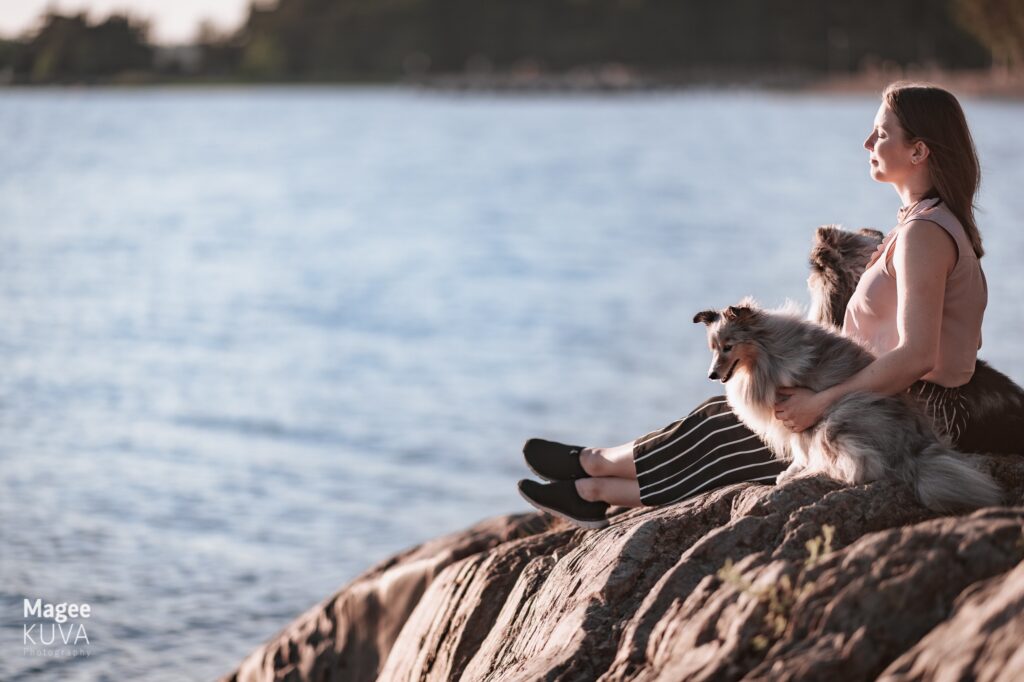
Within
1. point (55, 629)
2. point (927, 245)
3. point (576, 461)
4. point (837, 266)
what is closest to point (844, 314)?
point (837, 266)

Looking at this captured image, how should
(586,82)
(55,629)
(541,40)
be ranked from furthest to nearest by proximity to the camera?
(541,40), (586,82), (55,629)

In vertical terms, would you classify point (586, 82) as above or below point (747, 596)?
above

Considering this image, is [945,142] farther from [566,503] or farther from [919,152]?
[566,503]

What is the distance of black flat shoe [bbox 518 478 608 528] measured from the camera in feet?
18.3

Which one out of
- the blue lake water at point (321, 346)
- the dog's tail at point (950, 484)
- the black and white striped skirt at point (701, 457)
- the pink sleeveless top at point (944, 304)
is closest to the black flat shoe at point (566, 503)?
the black and white striped skirt at point (701, 457)

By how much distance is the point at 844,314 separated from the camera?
202 inches

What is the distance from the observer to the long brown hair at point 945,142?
4.73 metres

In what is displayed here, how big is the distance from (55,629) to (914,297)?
711cm

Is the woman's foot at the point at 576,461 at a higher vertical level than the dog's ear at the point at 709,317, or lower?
lower

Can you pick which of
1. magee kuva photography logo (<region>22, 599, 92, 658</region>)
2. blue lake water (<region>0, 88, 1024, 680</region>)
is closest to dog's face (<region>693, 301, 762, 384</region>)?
blue lake water (<region>0, 88, 1024, 680</region>)

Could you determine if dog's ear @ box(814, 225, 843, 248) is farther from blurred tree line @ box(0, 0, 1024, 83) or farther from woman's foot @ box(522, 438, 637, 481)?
blurred tree line @ box(0, 0, 1024, 83)

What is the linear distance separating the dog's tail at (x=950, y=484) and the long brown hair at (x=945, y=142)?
32.4 inches

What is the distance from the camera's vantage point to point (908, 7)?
13250 centimetres

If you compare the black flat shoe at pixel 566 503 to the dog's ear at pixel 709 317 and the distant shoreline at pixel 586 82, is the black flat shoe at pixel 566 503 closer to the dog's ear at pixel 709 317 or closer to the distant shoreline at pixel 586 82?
the dog's ear at pixel 709 317
